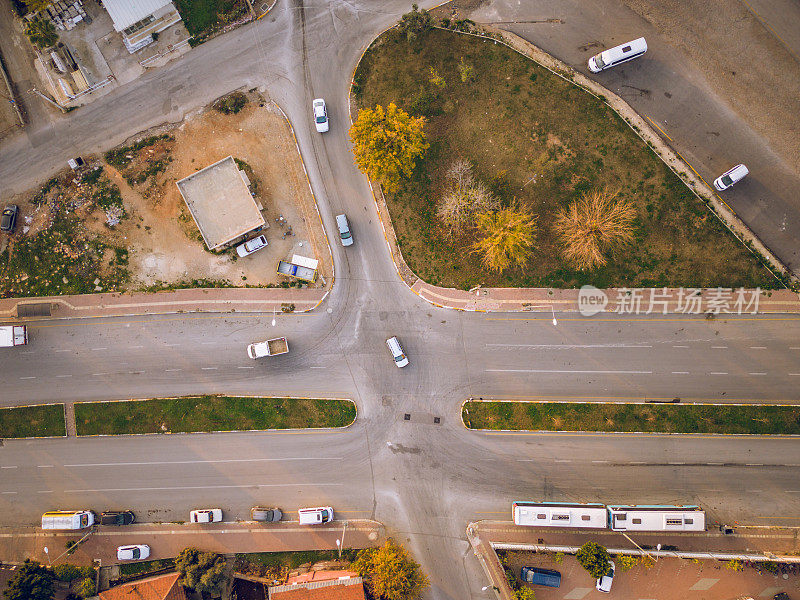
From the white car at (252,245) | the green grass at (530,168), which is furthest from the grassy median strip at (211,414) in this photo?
the green grass at (530,168)

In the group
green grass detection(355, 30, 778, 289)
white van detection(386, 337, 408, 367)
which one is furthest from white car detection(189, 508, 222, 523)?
green grass detection(355, 30, 778, 289)

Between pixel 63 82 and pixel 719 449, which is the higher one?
pixel 63 82

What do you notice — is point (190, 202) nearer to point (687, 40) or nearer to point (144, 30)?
point (144, 30)

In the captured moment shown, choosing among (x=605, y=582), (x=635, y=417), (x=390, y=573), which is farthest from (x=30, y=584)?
(x=635, y=417)

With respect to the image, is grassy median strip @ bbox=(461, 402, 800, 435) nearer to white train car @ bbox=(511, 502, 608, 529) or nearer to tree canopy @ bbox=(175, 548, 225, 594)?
white train car @ bbox=(511, 502, 608, 529)

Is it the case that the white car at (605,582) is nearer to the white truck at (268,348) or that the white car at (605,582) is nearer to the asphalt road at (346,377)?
the asphalt road at (346,377)

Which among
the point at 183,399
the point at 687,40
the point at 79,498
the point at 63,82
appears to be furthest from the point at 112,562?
the point at 687,40
